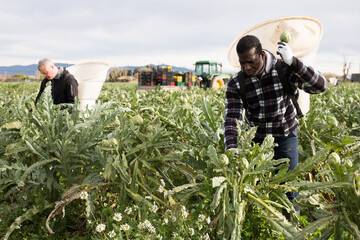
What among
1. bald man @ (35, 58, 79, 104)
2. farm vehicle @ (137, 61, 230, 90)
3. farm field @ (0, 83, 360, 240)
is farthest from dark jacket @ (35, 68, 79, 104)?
farm vehicle @ (137, 61, 230, 90)

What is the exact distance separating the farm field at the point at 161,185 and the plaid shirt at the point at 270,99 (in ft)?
0.56

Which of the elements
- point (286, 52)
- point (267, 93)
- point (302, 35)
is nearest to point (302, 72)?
point (286, 52)

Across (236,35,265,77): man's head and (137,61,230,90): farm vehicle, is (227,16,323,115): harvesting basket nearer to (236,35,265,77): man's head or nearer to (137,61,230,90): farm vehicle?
(236,35,265,77): man's head

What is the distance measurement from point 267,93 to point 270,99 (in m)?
0.05

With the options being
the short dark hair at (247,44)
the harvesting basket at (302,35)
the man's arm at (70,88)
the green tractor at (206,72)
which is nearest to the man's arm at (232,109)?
the short dark hair at (247,44)

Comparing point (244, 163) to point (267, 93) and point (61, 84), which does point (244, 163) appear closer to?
point (267, 93)

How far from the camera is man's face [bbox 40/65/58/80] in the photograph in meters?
4.30

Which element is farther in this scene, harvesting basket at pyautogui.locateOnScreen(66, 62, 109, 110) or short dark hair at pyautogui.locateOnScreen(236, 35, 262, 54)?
harvesting basket at pyautogui.locateOnScreen(66, 62, 109, 110)

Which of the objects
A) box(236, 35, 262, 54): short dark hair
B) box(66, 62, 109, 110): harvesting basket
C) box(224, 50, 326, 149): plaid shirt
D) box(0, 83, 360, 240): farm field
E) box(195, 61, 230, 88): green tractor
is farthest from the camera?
box(195, 61, 230, 88): green tractor

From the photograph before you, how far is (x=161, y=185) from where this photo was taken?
2.14 m

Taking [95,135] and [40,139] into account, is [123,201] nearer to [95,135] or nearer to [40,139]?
[95,135]

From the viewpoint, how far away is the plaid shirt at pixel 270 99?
2.14 meters

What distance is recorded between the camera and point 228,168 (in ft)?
5.74

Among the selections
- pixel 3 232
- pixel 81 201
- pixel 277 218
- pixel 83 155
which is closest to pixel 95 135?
pixel 83 155
